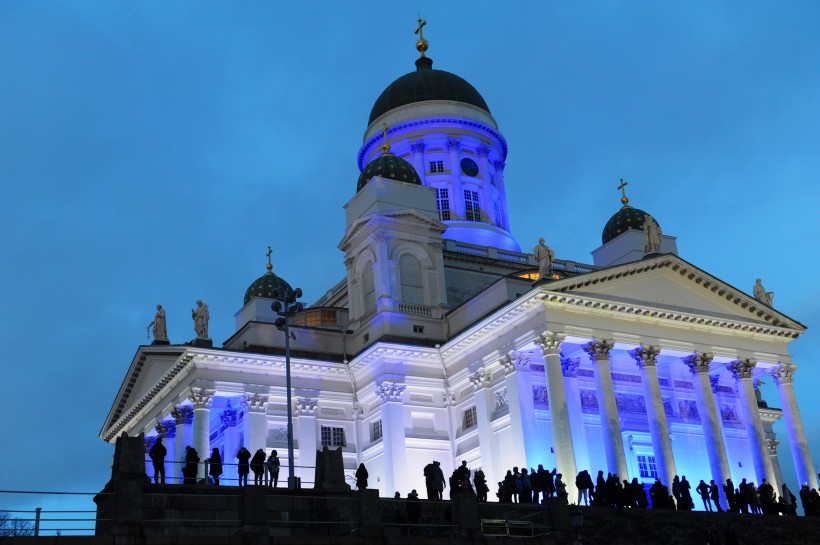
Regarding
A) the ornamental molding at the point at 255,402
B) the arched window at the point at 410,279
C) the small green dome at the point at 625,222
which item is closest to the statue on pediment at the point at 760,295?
the small green dome at the point at 625,222

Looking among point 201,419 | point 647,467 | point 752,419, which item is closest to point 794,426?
point 752,419

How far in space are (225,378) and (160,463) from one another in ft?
46.9

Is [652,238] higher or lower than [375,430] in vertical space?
higher

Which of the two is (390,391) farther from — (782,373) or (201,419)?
(782,373)

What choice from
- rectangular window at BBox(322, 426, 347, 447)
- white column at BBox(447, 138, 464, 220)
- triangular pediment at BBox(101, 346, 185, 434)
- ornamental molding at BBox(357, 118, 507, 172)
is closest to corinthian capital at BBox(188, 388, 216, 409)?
triangular pediment at BBox(101, 346, 185, 434)

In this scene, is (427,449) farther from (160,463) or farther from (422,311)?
(160,463)

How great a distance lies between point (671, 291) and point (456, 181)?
1692 cm

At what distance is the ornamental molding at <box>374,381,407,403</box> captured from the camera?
42031 millimetres

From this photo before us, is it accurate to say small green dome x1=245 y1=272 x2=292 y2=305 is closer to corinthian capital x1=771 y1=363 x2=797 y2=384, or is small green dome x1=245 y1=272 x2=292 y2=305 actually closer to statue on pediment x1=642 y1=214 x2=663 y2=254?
statue on pediment x1=642 y1=214 x2=663 y2=254

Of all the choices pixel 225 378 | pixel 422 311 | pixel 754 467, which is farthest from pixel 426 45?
pixel 754 467

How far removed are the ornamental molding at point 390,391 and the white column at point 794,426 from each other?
15.3 meters

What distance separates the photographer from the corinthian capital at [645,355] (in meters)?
39.1

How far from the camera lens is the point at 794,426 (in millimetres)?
41500

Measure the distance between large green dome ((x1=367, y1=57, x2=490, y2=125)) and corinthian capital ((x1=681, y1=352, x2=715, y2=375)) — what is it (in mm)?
22428
